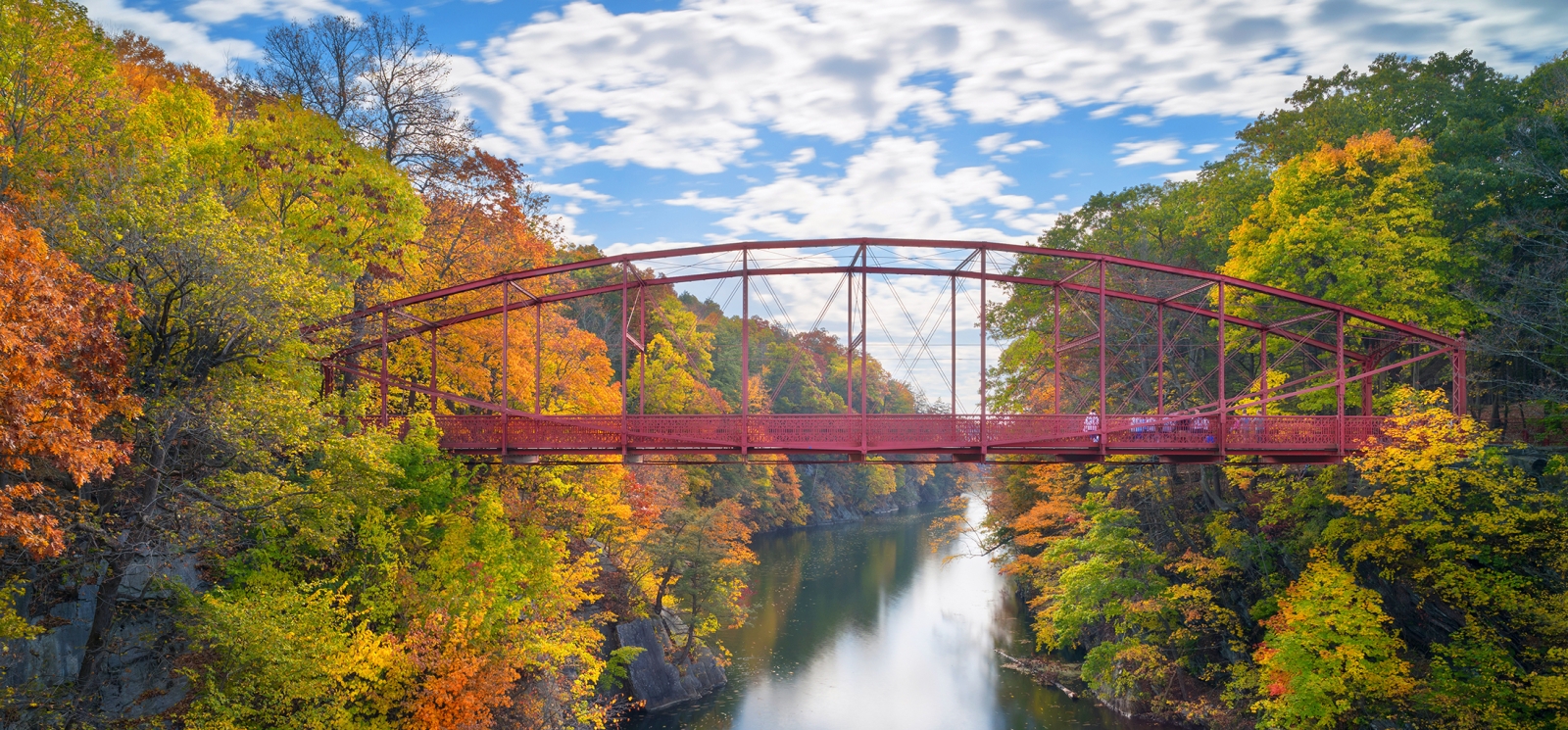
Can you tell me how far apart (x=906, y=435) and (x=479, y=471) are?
10.7 meters

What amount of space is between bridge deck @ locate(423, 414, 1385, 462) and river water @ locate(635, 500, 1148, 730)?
30.0 feet

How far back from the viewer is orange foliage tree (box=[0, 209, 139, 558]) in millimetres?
10875

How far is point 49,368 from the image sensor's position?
11695mm

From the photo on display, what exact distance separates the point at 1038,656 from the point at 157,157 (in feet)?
97.5

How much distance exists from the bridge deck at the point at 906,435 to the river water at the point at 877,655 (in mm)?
9153

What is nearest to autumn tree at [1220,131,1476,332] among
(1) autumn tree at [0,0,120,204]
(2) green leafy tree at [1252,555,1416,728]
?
(2) green leafy tree at [1252,555,1416,728]

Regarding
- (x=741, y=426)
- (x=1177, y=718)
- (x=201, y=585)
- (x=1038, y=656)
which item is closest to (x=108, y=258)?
(x=201, y=585)

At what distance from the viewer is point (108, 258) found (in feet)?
48.9

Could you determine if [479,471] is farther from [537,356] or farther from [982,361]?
[982,361]

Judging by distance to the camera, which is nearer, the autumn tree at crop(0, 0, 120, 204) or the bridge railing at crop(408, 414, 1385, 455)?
the autumn tree at crop(0, 0, 120, 204)

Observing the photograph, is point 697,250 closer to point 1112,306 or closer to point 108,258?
point 108,258

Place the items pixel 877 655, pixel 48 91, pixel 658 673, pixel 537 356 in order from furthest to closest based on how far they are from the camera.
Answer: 1. pixel 877 655
2. pixel 658 673
3. pixel 537 356
4. pixel 48 91

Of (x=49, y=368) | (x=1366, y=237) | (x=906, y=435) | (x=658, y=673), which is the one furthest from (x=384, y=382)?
(x=1366, y=237)

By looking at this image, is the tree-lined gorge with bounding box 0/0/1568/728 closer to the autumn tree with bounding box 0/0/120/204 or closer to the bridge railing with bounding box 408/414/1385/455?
the autumn tree with bounding box 0/0/120/204
